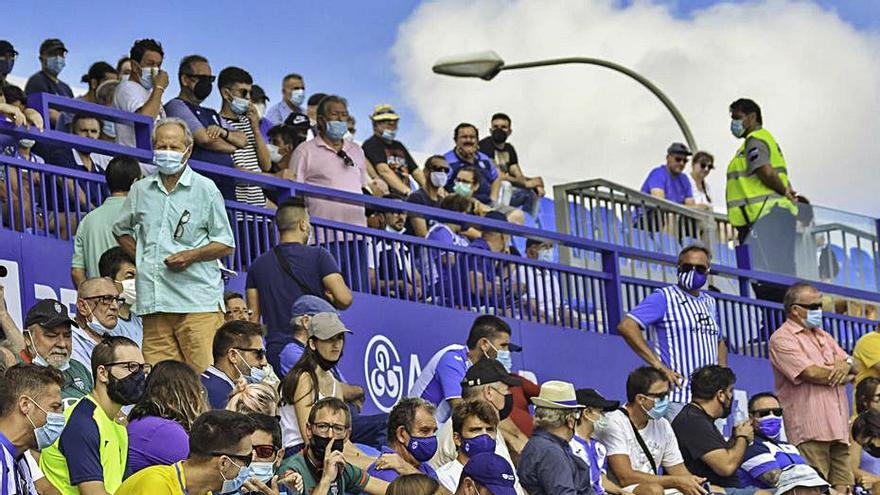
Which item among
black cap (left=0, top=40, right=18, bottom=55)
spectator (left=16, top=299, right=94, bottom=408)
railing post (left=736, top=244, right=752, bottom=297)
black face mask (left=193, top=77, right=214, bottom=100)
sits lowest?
spectator (left=16, top=299, right=94, bottom=408)

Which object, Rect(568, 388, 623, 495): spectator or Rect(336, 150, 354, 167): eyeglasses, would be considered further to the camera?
Rect(336, 150, 354, 167): eyeglasses

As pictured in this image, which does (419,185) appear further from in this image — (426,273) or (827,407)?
(827,407)

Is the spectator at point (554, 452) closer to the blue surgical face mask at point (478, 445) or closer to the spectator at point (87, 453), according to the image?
the blue surgical face mask at point (478, 445)

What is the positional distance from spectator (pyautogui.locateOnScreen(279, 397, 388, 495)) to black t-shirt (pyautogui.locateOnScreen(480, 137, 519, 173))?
10.5 m

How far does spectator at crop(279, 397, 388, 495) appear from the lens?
1056cm

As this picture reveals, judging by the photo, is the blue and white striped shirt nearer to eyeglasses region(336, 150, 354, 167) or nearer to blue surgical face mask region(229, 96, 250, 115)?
blue surgical face mask region(229, 96, 250, 115)

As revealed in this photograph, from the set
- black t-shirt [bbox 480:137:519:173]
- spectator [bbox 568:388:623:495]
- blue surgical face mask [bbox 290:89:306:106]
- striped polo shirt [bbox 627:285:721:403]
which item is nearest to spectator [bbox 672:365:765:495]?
spectator [bbox 568:388:623:495]

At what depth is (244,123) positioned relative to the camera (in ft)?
52.5

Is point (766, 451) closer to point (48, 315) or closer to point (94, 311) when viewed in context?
point (94, 311)

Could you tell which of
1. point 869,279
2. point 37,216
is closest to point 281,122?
point 37,216

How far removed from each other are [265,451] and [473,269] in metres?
7.68

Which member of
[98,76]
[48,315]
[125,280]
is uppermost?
[98,76]

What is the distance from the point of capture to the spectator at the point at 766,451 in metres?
13.7

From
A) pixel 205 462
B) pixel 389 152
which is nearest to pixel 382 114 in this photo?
pixel 389 152
